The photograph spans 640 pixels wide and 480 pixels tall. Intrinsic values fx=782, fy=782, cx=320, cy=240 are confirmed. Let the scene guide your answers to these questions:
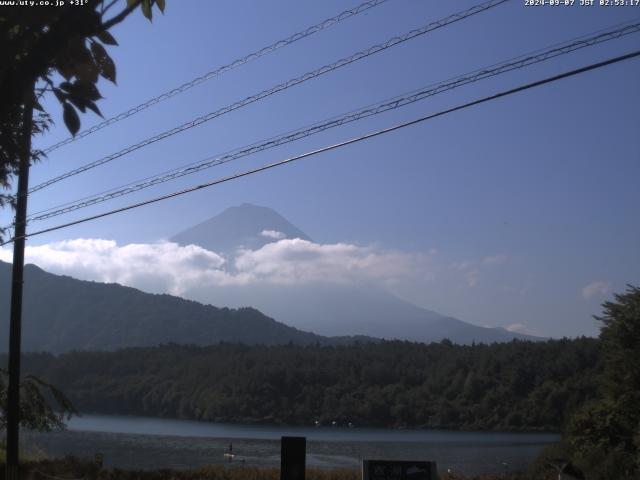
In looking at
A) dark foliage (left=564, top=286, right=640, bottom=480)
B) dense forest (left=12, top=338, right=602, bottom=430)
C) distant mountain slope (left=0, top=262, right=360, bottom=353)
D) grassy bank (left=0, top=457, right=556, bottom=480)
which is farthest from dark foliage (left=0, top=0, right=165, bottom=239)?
distant mountain slope (left=0, top=262, right=360, bottom=353)

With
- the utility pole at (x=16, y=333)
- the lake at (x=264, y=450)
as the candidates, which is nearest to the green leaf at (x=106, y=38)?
the utility pole at (x=16, y=333)

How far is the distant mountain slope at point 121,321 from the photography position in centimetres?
16925

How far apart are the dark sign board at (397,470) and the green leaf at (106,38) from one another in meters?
8.83

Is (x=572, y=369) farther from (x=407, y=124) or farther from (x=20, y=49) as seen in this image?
(x=20, y=49)

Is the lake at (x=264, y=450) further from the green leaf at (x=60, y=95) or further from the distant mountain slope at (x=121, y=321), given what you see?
the distant mountain slope at (x=121, y=321)

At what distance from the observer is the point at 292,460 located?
1154 cm

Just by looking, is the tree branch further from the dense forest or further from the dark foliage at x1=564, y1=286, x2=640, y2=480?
the dense forest

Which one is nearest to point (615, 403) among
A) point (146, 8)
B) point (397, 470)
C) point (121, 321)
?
point (397, 470)

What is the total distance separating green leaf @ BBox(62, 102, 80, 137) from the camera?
411cm

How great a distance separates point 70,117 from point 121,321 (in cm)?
18477

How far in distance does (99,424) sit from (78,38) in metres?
79.3

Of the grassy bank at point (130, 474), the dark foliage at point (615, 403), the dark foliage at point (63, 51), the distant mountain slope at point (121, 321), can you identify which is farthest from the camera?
the distant mountain slope at point (121, 321)

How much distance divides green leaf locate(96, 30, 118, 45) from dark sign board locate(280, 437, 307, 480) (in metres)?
8.50

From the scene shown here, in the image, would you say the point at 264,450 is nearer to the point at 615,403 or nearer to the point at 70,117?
the point at 615,403
